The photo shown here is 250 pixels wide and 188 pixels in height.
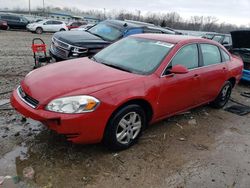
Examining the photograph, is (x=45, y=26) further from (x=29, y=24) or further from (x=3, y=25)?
(x=3, y=25)

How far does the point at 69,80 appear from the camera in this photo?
387 centimetres

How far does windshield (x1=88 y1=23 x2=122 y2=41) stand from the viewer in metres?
8.44

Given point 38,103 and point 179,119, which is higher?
point 38,103

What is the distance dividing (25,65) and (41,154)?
19.4 feet

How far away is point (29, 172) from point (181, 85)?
2.69 metres

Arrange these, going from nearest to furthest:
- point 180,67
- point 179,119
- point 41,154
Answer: point 41,154 < point 180,67 < point 179,119

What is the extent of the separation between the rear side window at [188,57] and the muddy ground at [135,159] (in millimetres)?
1155

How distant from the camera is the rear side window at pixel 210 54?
17.9 feet

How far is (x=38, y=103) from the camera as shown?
3508 mm

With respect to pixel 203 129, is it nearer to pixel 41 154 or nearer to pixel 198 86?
pixel 198 86

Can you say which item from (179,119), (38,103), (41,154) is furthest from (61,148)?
(179,119)

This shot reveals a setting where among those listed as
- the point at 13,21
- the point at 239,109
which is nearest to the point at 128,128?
the point at 239,109

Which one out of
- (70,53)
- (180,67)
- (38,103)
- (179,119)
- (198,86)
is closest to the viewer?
(38,103)

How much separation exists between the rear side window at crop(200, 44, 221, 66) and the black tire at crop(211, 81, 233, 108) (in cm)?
73
